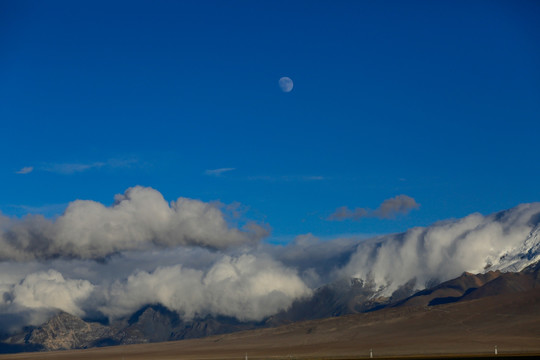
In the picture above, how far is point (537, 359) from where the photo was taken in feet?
411

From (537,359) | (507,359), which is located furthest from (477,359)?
(537,359)

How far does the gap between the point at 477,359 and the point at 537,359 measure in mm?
22139

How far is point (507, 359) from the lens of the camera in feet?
447

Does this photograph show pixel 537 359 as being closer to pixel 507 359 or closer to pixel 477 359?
pixel 507 359

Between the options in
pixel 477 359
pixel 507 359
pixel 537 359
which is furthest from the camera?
pixel 477 359

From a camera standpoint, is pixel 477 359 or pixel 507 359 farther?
pixel 477 359

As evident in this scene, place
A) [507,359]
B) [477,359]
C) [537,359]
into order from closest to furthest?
[537,359], [507,359], [477,359]

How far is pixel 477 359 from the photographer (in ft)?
480

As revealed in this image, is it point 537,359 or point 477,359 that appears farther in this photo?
point 477,359

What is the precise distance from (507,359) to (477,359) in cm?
1091
